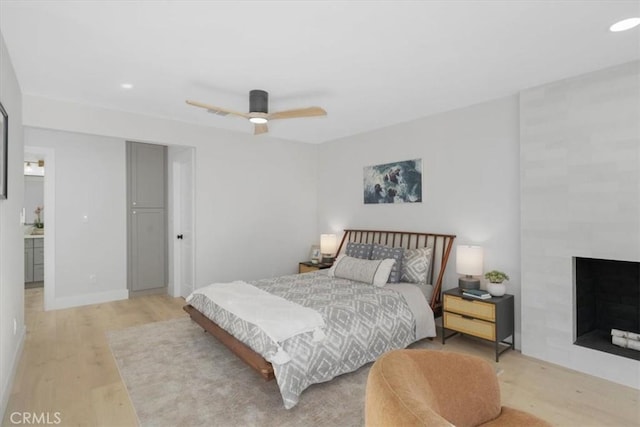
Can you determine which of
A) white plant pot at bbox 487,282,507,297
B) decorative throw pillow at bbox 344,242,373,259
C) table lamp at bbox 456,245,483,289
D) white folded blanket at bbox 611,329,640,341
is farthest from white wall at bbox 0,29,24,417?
white folded blanket at bbox 611,329,640,341

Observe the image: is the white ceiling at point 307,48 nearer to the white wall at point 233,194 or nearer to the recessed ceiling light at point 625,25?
the recessed ceiling light at point 625,25

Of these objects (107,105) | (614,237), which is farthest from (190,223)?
(614,237)

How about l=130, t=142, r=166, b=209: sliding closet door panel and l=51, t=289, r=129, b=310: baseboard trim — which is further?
l=130, t=142, r=166, b=209: sliding closet door panel

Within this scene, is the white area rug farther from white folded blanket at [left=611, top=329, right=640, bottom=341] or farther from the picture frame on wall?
the picture frame on wall

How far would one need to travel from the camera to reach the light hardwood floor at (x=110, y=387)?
90.4 inches

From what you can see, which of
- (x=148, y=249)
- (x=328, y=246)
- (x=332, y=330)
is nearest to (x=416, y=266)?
(x=332, y=330)

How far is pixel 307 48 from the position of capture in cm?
249

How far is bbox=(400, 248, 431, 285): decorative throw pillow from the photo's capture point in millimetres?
3814

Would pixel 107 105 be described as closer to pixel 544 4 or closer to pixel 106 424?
pixel 106 424

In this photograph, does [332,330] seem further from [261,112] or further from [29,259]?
[29,259]

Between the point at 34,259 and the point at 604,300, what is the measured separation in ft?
26.7

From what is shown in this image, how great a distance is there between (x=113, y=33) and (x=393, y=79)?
2215 millimetres

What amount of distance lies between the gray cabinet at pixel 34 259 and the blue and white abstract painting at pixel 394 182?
5.77m

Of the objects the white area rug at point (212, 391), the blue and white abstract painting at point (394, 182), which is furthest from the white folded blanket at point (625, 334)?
the blue and white abstract painting at point (394, 182)
